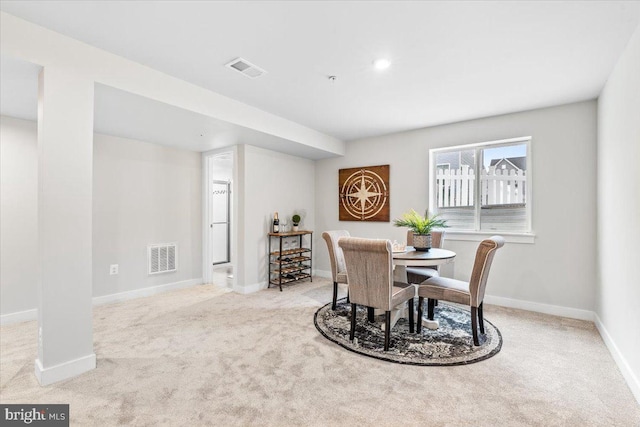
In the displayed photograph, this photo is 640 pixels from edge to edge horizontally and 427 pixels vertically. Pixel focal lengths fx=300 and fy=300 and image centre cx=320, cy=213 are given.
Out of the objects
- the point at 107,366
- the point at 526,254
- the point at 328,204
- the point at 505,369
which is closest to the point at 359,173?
the point at 328,204

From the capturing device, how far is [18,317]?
3.11 metres

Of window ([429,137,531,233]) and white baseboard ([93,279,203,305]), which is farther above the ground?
window ([429,137,531,233])

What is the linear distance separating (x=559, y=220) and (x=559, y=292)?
2.64 feet

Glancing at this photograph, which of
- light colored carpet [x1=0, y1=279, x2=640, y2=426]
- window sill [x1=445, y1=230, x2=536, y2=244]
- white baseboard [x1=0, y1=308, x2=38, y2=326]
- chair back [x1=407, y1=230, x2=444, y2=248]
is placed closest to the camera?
light colored carpet [x1=0, y1=279, x2=640, y2=426]

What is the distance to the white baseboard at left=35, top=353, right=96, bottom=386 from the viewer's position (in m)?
1.96

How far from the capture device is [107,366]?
221 cm

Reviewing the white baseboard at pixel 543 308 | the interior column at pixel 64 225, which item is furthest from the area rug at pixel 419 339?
the interior column at pixel 64 225

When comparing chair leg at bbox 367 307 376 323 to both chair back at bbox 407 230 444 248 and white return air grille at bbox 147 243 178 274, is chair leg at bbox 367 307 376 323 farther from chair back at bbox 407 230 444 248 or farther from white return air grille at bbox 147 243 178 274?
white return air grille at bbox 147 243 178 274

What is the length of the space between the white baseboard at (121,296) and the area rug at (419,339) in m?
2.34

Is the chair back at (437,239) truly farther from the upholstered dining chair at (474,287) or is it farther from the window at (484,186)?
the upholstered dining chair at (474,287)

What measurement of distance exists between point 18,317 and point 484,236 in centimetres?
533

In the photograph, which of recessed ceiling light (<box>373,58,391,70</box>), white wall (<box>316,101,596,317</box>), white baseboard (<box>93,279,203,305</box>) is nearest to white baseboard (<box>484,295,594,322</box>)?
white wall (<box>316,101,596,317</box>)

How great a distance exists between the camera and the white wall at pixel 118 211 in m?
3.09

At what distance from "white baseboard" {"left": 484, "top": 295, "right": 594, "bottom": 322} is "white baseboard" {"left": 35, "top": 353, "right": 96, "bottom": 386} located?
4.10 m
